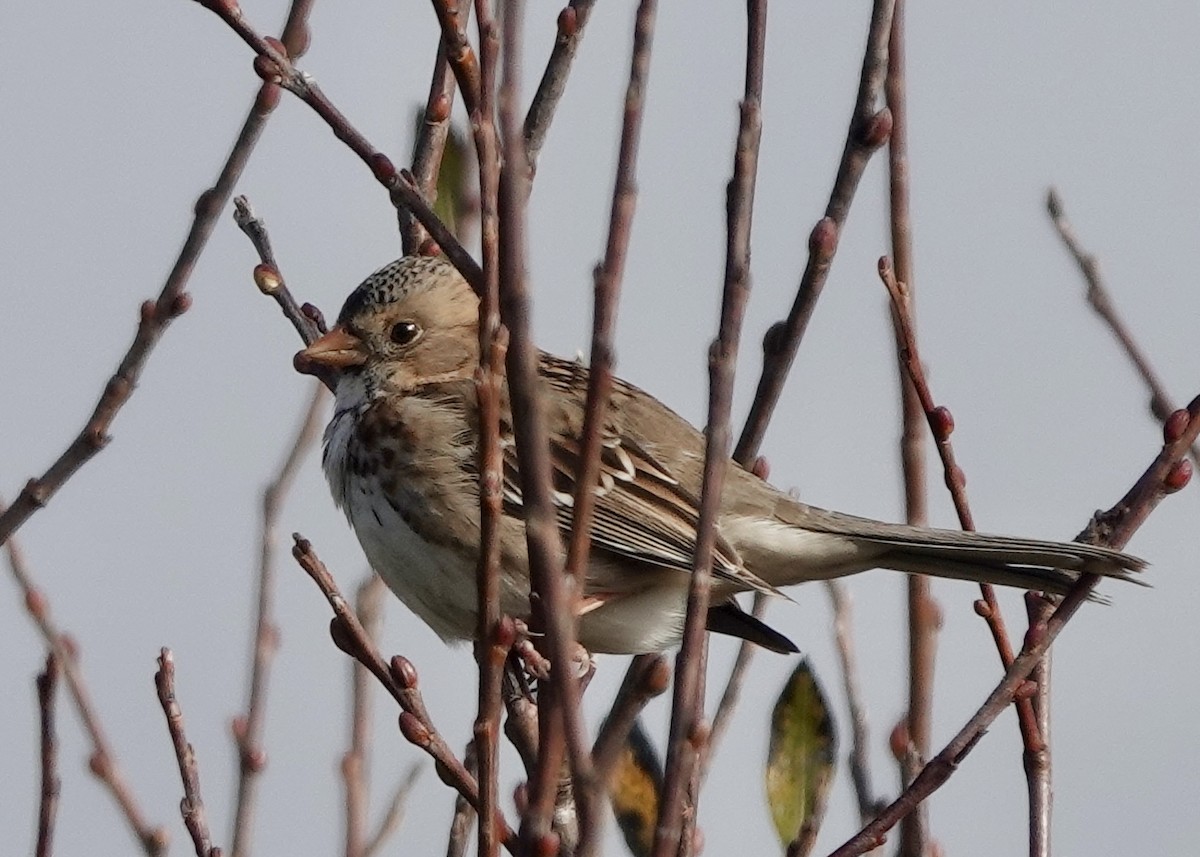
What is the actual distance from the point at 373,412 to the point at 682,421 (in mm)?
928

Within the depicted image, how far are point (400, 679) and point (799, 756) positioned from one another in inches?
57.5

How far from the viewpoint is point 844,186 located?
3.38 meters

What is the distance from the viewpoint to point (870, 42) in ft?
11.1

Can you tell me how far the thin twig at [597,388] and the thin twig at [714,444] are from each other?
0.42 ft

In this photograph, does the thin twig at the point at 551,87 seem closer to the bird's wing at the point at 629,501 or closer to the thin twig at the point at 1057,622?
the bird's wing at the point at 629,501

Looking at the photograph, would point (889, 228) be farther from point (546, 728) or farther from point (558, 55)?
point (546, 728)

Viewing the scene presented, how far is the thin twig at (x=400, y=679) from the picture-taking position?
2873 millimetres

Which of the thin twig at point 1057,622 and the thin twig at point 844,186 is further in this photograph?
the thin twig at point 844,186

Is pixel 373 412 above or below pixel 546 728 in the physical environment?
above

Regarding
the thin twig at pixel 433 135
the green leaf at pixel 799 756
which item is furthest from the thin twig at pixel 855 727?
the thin twig at pixel 433 135

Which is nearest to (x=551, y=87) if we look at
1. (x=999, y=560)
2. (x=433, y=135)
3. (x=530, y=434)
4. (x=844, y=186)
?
(x=433, y=135)

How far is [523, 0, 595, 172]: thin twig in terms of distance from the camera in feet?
14.5

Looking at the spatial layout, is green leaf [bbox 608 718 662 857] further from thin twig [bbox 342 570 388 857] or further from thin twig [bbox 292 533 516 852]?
thin twig [bbox 292 533 516 852]

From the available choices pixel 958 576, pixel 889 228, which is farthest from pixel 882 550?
pixel 889 228
